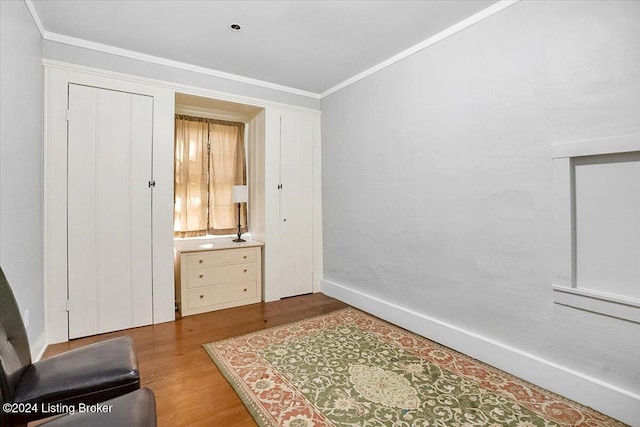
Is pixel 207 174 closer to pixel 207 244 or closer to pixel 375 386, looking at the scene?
pixel 207 244

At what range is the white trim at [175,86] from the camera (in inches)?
105

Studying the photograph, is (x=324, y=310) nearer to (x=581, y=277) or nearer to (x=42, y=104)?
(x=581, y=277)

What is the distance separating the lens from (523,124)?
2.10 metres

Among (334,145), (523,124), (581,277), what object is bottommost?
(581,277)

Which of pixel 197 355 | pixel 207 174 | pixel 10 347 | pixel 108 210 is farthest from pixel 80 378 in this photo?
pixel 207 174

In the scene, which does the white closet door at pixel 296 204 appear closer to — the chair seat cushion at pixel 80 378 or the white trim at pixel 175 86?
the white trim at pixel 175 86

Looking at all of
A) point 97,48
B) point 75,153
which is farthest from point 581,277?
point 97,48

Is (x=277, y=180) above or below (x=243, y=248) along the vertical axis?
above

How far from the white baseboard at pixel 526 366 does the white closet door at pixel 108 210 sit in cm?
250

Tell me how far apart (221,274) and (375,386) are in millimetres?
2140

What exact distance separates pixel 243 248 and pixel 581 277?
307cm

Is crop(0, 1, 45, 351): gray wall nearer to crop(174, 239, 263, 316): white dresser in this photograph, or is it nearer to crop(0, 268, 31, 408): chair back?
crop(0, 268, 31, 408): chair back

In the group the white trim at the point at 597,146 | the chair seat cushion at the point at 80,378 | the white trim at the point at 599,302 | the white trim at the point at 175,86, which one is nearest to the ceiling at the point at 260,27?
the white trim at the point at 175,86

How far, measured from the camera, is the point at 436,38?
2.63m
